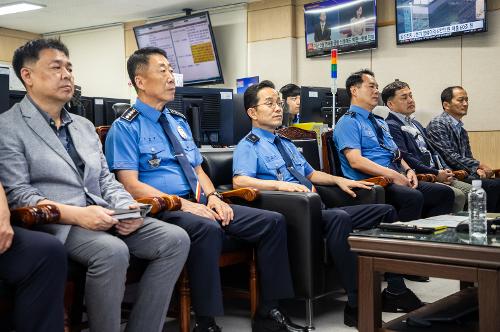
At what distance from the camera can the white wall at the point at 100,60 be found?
916 centimetres

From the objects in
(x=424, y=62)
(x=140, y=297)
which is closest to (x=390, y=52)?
(x=424, y=62)

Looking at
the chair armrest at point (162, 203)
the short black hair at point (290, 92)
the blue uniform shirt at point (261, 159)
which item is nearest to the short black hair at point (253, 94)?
the blue uniform shirt at point (261, 159)

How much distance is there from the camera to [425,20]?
6289 millimetres

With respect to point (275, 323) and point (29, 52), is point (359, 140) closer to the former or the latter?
point (275, 323)

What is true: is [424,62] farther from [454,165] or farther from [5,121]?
[5,121]

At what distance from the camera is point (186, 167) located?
9.18 feet

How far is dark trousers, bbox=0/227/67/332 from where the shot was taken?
5.98 ft

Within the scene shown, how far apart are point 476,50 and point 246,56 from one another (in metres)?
2.89

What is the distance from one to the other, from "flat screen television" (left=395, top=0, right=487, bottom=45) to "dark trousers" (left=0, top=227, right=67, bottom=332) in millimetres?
5159

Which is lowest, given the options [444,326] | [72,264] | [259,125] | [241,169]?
[444,326]

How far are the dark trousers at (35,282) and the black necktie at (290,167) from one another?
161cm

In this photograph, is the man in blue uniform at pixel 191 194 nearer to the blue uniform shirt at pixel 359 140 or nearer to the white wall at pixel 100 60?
the blue uniform shirt at pixel 359 140

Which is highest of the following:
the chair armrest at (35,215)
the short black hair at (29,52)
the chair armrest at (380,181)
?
the short black hair at (29,52)

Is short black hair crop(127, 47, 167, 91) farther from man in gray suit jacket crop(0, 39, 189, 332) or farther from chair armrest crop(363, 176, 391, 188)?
chair armrest crop(363, 176, 391, 188)
